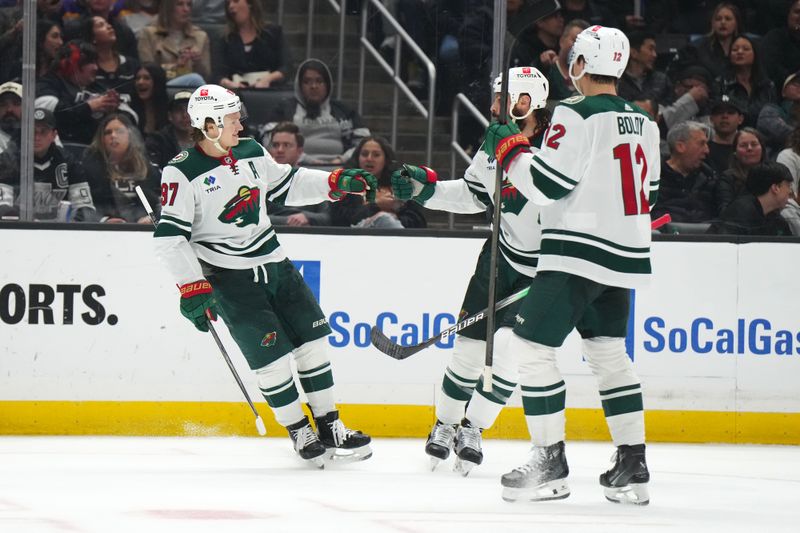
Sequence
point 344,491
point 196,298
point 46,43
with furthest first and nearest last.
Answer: point 46,43 < point 196,298 < point 344,491

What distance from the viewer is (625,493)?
11.9 feet

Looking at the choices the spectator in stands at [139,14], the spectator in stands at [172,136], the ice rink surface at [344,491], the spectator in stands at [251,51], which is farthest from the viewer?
the spectator in stands at [139,14]

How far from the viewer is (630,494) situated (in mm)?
3635

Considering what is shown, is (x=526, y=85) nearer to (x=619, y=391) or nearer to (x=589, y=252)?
(x=589, y=252)

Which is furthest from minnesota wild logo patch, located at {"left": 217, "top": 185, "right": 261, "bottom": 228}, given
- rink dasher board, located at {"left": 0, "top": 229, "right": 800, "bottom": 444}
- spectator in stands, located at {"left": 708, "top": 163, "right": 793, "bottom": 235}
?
spectator in stands, located at {"left": 708, "top": 163, "right": 793, "bottom": 235}

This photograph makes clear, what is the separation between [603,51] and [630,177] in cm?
37

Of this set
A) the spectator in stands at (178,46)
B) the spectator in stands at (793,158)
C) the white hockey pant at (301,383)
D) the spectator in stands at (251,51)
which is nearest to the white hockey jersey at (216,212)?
the white hockey pant at (301,383)

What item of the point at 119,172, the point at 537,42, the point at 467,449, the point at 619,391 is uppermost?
the point at 537,42

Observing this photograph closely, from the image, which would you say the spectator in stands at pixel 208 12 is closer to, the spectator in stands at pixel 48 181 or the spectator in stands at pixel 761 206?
the spectator in stands at pixel 48 181

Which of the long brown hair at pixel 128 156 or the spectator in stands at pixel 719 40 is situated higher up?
the spectator in stands at pixel 719 40

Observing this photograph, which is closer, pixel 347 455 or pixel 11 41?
pixel 347 455

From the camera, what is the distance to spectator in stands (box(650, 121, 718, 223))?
5.70 metres

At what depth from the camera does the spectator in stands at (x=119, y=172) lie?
5492mm

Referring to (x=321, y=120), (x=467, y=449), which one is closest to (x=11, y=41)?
(x=321, y=120)
